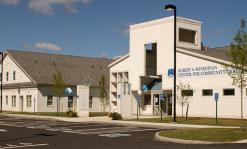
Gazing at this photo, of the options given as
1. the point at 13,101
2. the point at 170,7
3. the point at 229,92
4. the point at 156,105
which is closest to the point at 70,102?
the point at 13,101

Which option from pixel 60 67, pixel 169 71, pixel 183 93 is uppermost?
pixel 60 67

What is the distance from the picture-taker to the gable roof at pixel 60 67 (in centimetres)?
5365

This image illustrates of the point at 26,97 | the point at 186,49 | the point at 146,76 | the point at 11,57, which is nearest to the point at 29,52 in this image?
the point at 11,57

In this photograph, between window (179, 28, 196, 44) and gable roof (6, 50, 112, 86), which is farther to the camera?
gable roof (6, 50, 112, 86)

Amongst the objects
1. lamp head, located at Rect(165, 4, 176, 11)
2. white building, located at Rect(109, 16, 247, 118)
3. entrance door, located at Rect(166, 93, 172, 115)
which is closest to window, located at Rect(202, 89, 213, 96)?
white building, located at Rect(109, 16, 247, 118)

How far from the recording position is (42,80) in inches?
2039

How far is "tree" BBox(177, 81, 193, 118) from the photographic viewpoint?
3745 centimetres

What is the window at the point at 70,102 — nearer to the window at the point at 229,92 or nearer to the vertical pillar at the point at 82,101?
the vertical pillar at the point at 82,101

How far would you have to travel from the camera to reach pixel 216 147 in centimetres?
1573

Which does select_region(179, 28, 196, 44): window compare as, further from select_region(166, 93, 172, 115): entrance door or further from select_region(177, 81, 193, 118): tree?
select_region(177, 81, 193, 118): tree

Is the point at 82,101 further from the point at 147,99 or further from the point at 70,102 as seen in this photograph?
the point at 70,102

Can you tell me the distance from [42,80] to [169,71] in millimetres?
18317

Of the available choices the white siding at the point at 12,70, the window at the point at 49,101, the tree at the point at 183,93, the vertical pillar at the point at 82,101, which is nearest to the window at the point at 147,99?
the tree at the point at 183,93

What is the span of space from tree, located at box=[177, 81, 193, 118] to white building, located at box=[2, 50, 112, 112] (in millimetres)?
15967
